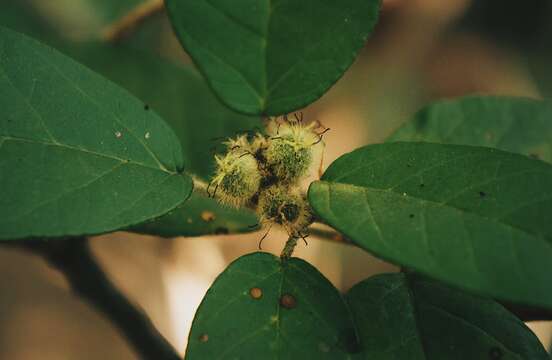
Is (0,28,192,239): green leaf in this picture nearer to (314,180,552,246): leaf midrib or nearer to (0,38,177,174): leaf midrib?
(0,38,177,174): leaf midrib

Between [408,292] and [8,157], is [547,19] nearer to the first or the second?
[408,292]

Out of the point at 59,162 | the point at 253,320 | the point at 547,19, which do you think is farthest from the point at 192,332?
the point at 547,19

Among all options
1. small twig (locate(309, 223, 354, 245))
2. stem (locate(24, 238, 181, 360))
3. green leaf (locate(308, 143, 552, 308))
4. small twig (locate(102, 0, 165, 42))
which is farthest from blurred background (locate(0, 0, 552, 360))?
green leaf (locate(308, 143, 552, 308))

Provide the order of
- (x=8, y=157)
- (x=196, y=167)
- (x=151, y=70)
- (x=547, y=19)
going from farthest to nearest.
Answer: (x=547, y=19) < (x=151, y=70) < (x=196, y=167) < (x=8, y=157)

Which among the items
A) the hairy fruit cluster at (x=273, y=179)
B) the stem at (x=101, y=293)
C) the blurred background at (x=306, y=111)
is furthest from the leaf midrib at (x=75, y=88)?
the blurred background at (x=306, y=111)

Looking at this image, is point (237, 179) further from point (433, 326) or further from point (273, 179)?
point (433, 326)

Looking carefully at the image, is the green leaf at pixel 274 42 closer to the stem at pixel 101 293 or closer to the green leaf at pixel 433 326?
the green leaf at pixel 433 326
